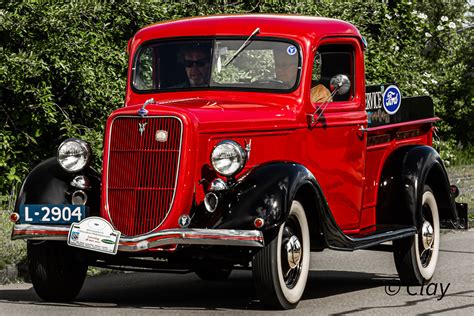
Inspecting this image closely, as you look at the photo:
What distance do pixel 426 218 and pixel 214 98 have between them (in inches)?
103

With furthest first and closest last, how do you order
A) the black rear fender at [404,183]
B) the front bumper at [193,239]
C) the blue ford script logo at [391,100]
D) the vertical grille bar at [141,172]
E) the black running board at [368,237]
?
the blue ford script logo at [391,100]
the black rear fender at [404,183]
the black running board at [368,237]
the vertical grille bar at [141,172]
the front bumper at [193,239]

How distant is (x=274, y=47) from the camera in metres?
9.66

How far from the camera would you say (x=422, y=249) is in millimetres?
10578

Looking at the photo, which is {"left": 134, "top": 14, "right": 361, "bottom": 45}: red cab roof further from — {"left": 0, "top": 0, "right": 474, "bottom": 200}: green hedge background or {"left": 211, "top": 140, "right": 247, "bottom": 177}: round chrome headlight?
{"left": 0, "top": 0, "right": 474, "bottom": 200}: green hedge background

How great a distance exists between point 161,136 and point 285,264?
1309 millimetres

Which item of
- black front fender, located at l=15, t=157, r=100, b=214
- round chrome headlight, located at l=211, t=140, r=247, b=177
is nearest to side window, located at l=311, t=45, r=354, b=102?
round chrome headlight, located at l=211, t=140, r=247, b=177

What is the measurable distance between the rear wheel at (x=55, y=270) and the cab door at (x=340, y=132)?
6.67 ft

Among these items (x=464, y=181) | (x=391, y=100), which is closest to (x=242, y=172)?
(x=391, y=100)

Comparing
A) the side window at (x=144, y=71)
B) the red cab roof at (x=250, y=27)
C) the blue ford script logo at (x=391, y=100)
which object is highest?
the red cab roof at (x=250, y=27)

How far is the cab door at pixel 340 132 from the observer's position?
373 inches

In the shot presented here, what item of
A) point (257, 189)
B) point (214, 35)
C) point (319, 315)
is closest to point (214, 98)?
point (214, 35)

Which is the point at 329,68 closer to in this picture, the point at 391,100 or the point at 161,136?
the point at 391,100

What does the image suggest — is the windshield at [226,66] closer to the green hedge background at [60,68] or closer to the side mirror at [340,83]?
the side mirror at [340,83]

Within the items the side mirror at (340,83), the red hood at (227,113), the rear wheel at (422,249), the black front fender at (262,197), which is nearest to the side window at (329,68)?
the side mirror at (340,83)
